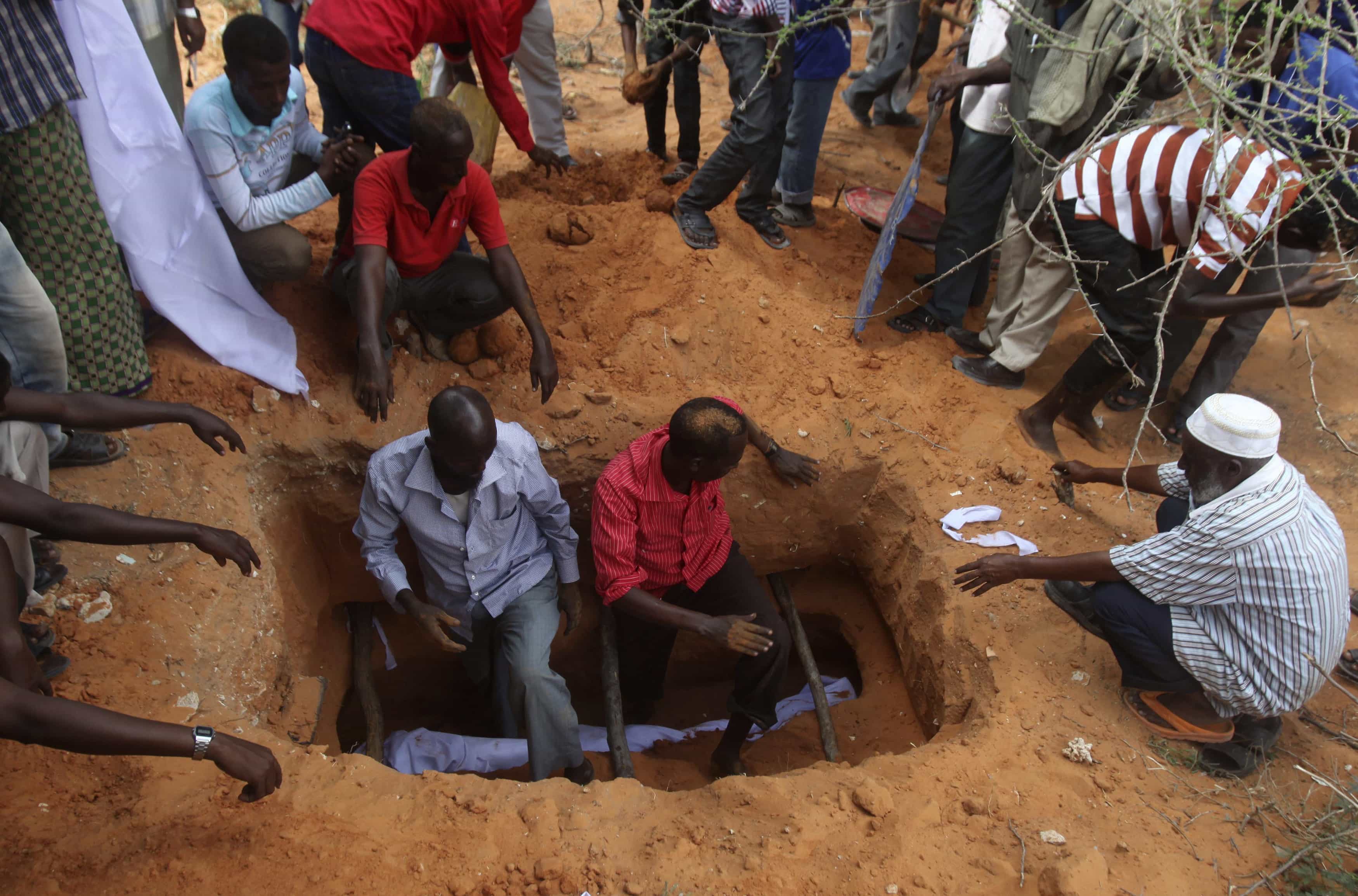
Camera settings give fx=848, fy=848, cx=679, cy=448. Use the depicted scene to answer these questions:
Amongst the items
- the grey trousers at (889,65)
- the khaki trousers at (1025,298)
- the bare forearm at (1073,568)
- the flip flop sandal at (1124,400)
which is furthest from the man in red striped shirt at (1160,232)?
the grey trousers at (889,65)

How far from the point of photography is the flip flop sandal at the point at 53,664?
2.45 metres

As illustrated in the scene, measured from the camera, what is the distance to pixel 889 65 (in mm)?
6301

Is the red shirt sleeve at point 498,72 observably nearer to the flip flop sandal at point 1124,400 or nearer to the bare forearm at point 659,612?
the bare forearm at point 659,612

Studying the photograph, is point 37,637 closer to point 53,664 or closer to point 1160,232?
point 53,664

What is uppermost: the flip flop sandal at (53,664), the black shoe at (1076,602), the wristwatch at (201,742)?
the wristwatch at (201,742)

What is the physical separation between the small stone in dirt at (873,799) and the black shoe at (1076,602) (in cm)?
99

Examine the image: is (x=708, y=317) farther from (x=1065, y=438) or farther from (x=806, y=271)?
(x=1065, y=438)

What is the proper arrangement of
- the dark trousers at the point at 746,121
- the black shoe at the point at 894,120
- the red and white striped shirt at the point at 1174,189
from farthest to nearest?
the black shoe at the point at 894,120
the dark trousers at the point at 746,121
the red and white striped shirt at the point at 1174,189

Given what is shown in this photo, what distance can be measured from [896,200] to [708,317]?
39.7 inches

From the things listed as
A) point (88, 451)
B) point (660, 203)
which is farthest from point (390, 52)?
point (88, 451)

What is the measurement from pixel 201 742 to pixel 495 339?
2148mm

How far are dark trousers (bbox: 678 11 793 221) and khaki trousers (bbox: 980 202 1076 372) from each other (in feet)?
3.86

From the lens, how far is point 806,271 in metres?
4.41

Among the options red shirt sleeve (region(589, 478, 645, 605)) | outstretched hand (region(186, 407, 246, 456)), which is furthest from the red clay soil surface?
red shirt sleeve (region(589, 478, 645, 605))
